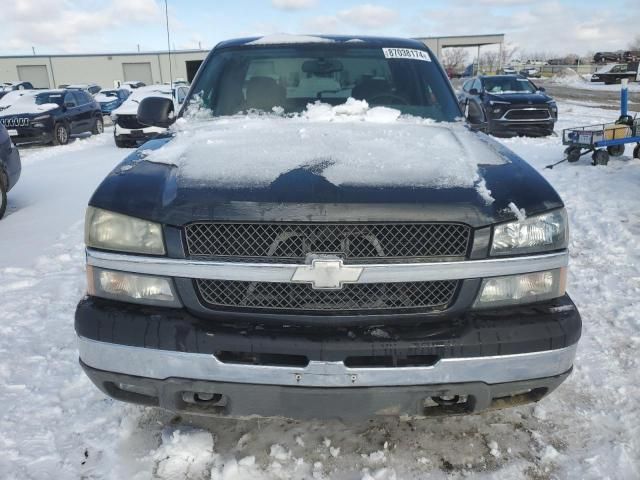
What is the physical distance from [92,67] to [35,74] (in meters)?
6.56

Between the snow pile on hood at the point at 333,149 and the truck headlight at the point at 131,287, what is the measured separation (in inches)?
16.6

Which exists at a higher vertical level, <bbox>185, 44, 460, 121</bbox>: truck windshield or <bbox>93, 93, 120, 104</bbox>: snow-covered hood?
<bbox>185, 44, 460, 121</bbox>: truck windshield

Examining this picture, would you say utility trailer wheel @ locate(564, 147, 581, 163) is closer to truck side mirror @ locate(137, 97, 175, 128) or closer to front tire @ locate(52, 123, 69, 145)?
truck side mirror @ locate(137, 97, 175, 128)

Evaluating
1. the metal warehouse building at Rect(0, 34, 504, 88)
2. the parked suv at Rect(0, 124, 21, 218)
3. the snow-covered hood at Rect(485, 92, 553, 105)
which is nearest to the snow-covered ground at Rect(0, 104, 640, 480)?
the parked suv at Rect(0, 124, 21, 218)

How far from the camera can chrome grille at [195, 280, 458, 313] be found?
1938mm

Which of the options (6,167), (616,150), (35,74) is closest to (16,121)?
(6,167)

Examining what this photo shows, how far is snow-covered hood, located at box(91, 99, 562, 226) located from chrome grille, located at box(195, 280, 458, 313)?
0.26 m

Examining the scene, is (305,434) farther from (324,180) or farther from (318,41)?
(318,41)

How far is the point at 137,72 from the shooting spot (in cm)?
5819

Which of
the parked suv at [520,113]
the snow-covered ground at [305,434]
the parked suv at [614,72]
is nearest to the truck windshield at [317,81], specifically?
the snow-covered ground at [305,434]

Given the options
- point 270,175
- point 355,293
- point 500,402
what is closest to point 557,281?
point 500,402

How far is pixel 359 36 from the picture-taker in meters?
3.84

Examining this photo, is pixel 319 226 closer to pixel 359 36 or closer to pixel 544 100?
pixel 359 36

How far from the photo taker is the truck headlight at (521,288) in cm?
200
